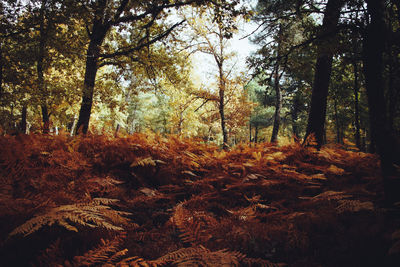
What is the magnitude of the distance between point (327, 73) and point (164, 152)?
4.36 m

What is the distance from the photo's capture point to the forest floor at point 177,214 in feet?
3.75

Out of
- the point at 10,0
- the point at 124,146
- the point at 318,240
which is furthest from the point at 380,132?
the point at 10,0

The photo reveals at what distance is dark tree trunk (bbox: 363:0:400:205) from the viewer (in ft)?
4.99

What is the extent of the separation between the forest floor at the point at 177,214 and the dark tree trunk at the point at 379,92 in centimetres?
25

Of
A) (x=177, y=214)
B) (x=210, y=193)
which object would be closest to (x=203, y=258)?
(x=177, y=214)

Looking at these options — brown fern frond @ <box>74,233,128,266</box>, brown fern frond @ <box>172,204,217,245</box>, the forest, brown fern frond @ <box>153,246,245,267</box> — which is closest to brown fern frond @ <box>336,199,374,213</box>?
the forest

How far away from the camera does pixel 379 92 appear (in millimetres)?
1561

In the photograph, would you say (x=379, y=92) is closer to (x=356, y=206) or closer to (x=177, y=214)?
(x=356, y=206)

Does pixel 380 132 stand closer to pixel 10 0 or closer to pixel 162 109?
pixel 10 0

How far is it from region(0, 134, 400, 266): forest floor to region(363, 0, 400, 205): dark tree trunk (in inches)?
9.6

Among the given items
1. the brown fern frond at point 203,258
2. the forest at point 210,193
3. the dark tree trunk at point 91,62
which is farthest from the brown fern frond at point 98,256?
the dark tree trunk at point 91,62

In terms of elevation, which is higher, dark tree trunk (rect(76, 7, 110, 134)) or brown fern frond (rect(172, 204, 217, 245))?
dark tree trunk (rect(76, 7, 110, 134))

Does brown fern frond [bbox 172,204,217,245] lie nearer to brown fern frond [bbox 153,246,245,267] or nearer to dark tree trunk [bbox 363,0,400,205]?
brown fern frond [bbox 153,246,245,267]

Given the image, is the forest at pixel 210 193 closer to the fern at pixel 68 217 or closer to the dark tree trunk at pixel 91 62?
the fern at pixel 68 217
